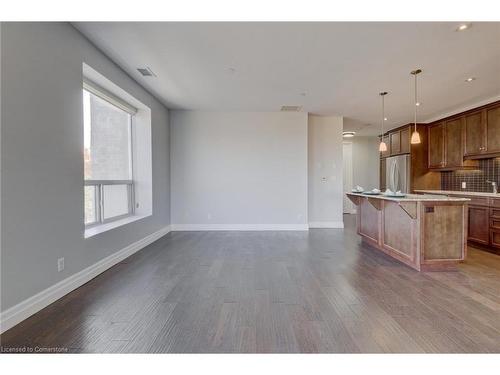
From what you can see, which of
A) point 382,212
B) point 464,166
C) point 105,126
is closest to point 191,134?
point 105,126

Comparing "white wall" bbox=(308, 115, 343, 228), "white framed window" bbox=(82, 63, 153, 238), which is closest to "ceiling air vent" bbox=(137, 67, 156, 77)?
"white framed window" bbox=(82, 63, 153, 238)

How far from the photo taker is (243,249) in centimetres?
433

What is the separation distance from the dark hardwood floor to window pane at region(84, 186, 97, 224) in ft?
2.60

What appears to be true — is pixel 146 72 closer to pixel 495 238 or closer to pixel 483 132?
pixel 483 132

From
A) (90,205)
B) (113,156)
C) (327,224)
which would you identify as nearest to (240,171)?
(327,224)

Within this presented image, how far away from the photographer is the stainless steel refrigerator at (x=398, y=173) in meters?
6.33

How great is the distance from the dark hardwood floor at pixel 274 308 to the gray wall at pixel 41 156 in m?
0.40

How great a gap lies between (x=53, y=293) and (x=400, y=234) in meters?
4.10

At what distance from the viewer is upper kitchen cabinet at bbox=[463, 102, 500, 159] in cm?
446

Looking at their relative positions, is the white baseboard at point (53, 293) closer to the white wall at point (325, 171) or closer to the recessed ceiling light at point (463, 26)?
the white wall at point (325, 171)

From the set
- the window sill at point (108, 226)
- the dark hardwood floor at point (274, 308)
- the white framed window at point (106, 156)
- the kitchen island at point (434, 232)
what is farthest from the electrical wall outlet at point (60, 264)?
the kitchen island at point (434, 232)

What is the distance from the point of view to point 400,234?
358cm

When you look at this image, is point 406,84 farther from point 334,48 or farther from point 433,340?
point 433,340
